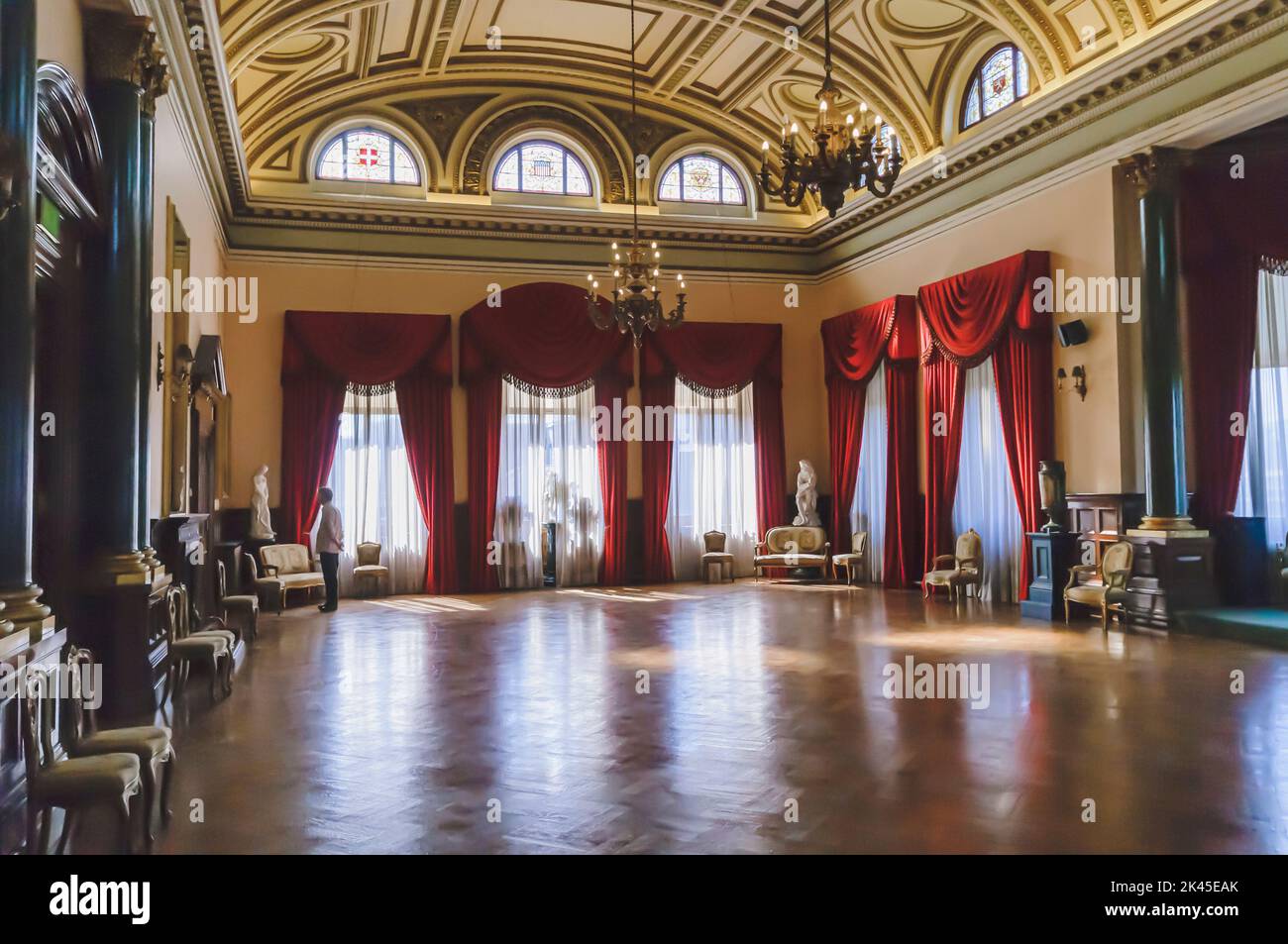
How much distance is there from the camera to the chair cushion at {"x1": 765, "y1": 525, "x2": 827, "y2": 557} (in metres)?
13.8

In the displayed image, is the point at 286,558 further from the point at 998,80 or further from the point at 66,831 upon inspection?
the point at 998,80

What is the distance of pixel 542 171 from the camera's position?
13.9 meters

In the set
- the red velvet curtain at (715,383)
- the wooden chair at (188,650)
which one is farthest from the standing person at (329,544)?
the red velvet curtain at (715,383)

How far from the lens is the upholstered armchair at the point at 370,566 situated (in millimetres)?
12484

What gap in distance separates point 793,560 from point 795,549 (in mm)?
405

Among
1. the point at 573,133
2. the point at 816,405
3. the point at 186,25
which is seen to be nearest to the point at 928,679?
the point at 186,25

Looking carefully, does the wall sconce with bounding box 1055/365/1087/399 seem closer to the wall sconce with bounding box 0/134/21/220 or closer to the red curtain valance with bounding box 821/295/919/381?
the red curtain valance with bounding box 821/295/919/381

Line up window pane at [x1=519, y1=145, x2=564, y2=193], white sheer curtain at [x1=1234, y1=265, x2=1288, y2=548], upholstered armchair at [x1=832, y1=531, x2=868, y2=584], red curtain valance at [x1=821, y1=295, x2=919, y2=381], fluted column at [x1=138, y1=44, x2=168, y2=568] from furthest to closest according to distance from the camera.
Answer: window pane at [x1=519, y1=145, x2=564, y2=193] → upholstered armchair at [x1=832, y1=531, x2=868, y2=584] → red curtain valance at [x1=821, y1=295, x2=919, y2=381] → white sheer curtain at [x1=1234, y1=265, x2=1288, y2=548] → fluted column at [x1=138, y1=44, x2=168, y2=568]

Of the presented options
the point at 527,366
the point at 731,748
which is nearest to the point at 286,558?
the point at 527,366

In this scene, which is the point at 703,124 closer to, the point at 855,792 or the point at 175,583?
the point at 175,583

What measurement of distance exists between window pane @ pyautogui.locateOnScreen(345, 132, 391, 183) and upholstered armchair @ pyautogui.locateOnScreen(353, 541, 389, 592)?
5200mm

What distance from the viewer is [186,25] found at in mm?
7422

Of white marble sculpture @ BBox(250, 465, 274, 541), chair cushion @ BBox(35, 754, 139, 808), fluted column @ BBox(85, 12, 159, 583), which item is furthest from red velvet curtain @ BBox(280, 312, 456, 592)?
chair cushion @ BBox(35, 754, 139, 808)

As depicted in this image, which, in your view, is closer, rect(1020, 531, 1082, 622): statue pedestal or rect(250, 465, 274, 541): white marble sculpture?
rect(1020, 531, 1082, 622): statue pedestal
